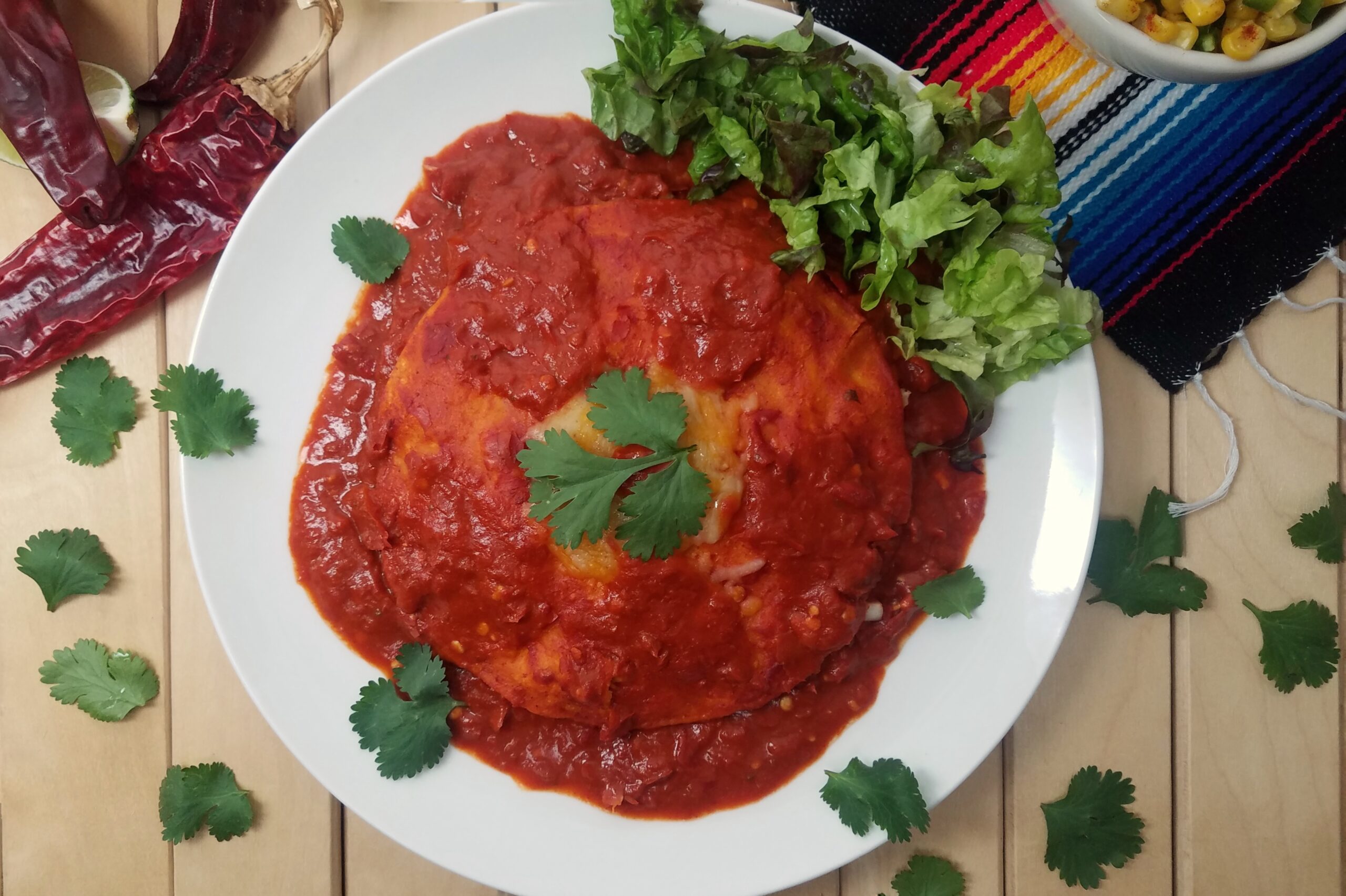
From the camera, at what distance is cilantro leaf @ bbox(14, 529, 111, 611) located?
3.19m

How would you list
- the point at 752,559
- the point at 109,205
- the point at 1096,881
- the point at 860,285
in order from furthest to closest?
the point at 1096,881
the point at 109,205
the point at 860,285
the point at 752,559

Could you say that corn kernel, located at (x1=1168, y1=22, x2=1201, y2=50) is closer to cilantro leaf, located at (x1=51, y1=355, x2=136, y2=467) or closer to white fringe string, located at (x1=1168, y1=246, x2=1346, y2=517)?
white fringe string, located at (x1=1168, y1=246, x2=1346, y2=517)

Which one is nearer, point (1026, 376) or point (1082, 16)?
point (1082, 16)

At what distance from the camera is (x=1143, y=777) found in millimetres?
3350

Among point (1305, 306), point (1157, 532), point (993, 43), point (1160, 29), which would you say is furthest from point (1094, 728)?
point (993, 43)

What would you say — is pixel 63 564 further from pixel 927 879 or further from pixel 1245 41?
pixel 1245 41

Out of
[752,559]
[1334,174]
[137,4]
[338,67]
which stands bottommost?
[752,559]

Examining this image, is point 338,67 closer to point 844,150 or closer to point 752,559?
point 844,150

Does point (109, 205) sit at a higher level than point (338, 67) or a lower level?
lower

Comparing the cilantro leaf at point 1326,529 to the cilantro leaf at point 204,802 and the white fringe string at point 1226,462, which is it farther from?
the cilantro leaf at point 204,802

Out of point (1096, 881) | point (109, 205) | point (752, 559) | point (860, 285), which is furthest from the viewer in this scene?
point (1096, 881)

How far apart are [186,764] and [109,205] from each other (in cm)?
202

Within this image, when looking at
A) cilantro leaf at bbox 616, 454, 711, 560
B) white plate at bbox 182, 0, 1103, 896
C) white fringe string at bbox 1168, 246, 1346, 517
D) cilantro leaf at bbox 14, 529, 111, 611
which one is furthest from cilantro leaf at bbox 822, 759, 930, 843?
cilantro leaf at bbox 14, 529, 111, 611

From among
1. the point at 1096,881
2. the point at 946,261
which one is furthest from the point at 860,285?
the point at 1096,881
